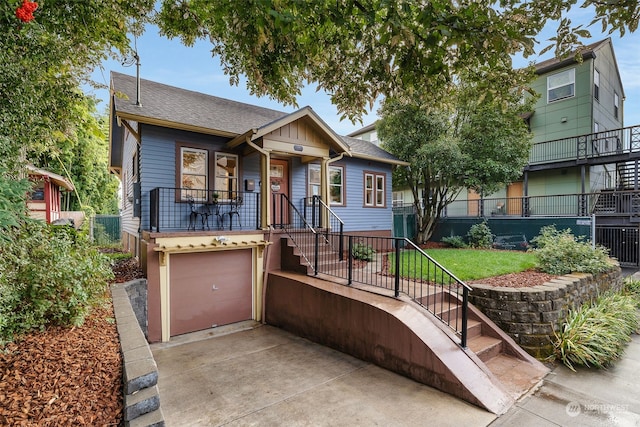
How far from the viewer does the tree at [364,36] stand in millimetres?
3393

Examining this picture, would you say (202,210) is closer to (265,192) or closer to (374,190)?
(265,192)

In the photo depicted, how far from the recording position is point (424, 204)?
13.4 meters

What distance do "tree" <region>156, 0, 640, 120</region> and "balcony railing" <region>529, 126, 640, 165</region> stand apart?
12.0 metres

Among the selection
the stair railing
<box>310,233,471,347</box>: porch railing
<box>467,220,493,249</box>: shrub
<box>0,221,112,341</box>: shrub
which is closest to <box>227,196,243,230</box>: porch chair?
the stair railing

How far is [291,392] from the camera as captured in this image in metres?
4.32

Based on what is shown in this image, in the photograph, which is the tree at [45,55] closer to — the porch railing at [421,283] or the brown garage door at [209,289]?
the brown garage door at [209,289]

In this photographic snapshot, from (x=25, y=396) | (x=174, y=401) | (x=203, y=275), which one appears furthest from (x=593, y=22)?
(x=203, y=275)

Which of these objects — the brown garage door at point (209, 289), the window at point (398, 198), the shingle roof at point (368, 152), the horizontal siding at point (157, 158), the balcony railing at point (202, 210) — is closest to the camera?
the brown garage door at point (209, 289)

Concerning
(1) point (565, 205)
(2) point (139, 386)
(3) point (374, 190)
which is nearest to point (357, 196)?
(3) point (374, 190)

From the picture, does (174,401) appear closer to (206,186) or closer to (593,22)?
(206,186)

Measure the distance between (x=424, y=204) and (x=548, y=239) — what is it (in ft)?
18.6

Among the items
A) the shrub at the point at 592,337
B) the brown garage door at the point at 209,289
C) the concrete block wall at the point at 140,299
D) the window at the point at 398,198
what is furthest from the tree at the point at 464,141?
the concrete block wall at the point at 140,299

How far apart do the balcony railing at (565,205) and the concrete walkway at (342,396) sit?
903cm

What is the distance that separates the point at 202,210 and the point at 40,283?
4706 millimetres
